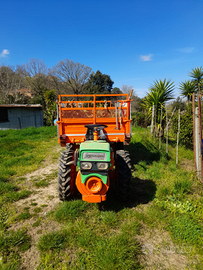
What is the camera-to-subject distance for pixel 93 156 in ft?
9.32

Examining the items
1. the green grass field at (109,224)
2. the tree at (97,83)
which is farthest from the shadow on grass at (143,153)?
the tree at (97,83)

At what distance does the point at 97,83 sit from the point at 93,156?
32633 mm

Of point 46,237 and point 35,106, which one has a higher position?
point 35,106

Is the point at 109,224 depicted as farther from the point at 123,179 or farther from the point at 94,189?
the point at 123,179

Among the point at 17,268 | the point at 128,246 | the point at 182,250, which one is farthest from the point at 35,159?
the point at 182,250

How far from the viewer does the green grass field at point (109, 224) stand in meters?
2.29

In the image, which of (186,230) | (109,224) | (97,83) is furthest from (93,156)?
(97,83)

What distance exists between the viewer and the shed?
46.2 feet

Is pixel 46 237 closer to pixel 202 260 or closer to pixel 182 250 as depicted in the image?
pixel 182 250

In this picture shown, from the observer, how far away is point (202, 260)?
2232mm

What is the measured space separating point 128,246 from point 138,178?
8.01 ft

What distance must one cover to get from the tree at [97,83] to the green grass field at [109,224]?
29.7 meters

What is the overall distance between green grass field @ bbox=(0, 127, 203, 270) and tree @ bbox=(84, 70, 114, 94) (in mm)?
29680

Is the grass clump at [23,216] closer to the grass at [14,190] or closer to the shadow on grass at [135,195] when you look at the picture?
the grass at [14,190]
